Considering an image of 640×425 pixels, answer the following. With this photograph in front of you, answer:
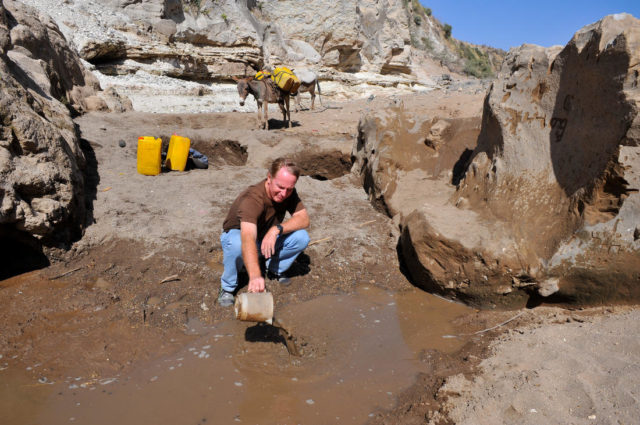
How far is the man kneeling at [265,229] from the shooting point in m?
2.99

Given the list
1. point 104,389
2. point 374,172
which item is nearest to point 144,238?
point 104,389

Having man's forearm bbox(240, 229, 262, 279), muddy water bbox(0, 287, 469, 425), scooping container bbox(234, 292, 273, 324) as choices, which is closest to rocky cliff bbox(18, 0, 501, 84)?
man's forearm bbox(240, 229, 262, 279)

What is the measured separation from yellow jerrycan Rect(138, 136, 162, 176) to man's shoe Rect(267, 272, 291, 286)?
286 centimetres

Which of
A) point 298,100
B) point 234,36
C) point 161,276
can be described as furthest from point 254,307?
point 234,36

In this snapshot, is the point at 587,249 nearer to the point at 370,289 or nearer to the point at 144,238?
the point at 370,289

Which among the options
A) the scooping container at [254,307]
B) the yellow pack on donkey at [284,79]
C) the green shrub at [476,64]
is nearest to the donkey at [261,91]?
the yellow pack on donkey at [284,79]

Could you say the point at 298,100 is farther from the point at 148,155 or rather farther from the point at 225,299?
the point at 225,299

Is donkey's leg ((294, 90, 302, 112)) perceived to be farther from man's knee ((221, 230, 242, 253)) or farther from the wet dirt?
man's knee ((221, 230, 242, 253))

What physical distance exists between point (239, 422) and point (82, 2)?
14.9m

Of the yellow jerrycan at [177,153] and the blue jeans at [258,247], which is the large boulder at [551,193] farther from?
the yellow jerrycan at [177,153]

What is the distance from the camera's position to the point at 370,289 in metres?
3.87

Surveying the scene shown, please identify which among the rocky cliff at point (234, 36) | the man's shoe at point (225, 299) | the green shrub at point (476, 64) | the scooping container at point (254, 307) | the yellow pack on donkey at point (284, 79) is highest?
the green shrub at point (476, 64)

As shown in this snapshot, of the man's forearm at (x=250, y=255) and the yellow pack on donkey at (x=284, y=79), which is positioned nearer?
the man's forearm at (x=250, y=255)

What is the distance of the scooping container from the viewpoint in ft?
8.36
